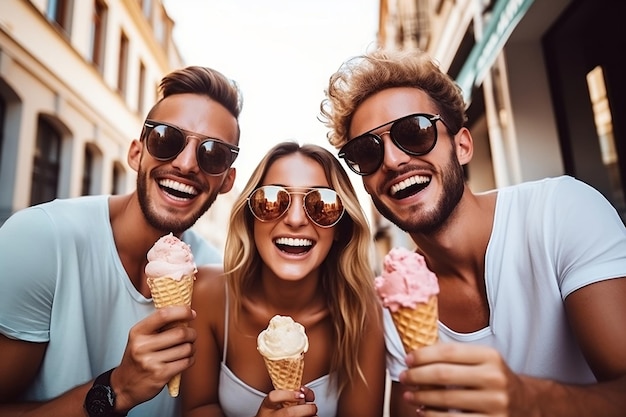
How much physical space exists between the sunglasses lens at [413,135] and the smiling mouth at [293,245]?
87 cm

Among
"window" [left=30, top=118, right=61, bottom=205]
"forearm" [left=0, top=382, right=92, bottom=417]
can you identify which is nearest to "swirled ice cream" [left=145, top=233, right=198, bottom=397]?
"forearm" [left=0, top=382, right=92, bottom=417]

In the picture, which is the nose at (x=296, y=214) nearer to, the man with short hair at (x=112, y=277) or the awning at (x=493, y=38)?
the man with short hair at (x=112, y=277)

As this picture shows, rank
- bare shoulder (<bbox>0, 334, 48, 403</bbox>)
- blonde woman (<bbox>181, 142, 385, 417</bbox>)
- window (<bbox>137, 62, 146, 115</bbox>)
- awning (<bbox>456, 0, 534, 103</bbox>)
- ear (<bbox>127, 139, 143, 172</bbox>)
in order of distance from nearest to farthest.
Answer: bare shoulder (<bbox>0, 334, 48, 403</bbox>) → blonde woman (<bbox>181, 142, 385, 417</bbox>) → ear (<bbox>127, 139, 143, 172</bbox>) → awning (<bbox>456, 0, 534, 103</bbox>) → window (<bbox>137, 62, 146, 115</bbox>)

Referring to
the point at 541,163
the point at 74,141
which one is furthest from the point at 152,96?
the point at 541,163

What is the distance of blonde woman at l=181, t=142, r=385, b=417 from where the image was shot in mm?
2449

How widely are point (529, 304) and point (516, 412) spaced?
106 cm

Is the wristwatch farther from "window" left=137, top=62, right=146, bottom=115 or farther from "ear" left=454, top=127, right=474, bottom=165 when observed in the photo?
"window" left=137, top=62, right=146, bottom=115

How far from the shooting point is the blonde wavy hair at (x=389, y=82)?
8.52 ft

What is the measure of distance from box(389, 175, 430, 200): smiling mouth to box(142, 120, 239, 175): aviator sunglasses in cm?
124

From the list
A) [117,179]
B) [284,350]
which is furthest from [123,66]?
[284,350]

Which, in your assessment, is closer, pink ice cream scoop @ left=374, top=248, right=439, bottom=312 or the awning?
pink ice cream scoop @ left=374, top=248, right=439, bottom=312

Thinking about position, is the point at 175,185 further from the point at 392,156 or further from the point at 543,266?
the point at 543,266

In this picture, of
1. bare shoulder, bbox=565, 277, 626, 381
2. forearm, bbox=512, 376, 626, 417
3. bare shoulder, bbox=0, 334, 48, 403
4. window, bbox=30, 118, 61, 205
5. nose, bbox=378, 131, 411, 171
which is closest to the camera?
forearm, bbox=512, 376, 626, 417

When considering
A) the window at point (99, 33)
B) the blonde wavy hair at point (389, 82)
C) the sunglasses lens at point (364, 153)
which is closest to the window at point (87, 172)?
the window at point (99, 33)
